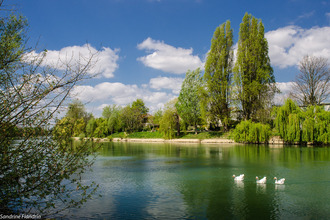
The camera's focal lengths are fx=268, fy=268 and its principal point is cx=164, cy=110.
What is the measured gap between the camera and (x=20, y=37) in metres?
7.14

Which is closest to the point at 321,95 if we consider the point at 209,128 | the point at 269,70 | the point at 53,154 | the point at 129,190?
the point at 269,70

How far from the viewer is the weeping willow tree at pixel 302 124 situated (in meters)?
32.6

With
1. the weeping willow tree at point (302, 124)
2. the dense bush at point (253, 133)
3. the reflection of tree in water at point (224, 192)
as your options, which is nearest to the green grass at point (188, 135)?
the dense bush at point (253, 133)

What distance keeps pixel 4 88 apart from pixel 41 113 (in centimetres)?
102

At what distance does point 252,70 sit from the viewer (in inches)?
1738

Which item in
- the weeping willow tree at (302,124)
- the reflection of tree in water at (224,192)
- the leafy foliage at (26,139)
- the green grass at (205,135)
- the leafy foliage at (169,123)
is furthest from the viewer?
the leafy foliage at (169,123)

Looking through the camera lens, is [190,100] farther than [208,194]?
Yes

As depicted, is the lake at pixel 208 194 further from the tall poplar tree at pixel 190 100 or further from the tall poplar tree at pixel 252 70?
the tall poplar tree at pixel 190 100

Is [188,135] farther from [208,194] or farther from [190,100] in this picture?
[208,194]

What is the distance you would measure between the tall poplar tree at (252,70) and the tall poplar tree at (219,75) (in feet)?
7.93

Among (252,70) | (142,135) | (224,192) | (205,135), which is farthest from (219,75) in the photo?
(224,192)

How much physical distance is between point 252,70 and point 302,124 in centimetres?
1359

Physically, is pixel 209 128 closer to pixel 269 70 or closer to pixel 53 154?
pixel 269 70

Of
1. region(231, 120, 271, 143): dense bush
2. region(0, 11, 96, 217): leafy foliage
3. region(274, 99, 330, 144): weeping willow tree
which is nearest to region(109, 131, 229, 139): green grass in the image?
region(231, 120, 271, 143): dense bush
